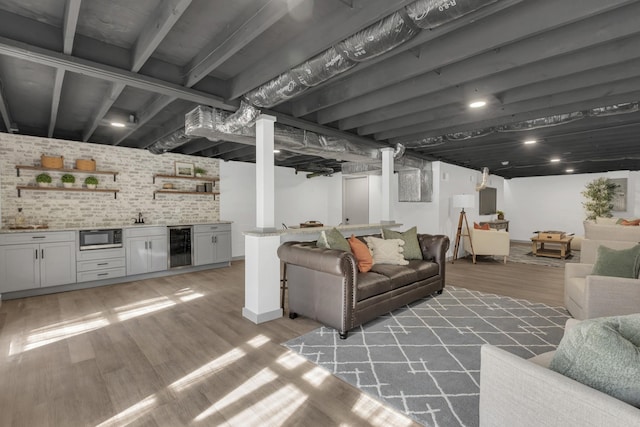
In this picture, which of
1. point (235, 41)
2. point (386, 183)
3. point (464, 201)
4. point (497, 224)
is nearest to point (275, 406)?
point (235, 41)

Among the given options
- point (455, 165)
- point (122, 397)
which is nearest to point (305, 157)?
point (455, 165)

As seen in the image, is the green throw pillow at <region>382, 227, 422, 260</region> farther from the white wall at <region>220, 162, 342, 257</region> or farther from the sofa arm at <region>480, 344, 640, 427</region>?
the white wall at <region>220, 162, 342, 257</region>

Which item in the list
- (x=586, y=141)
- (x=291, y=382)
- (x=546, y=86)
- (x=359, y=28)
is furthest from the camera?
(x=586, y=141)

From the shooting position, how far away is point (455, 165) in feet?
25.6

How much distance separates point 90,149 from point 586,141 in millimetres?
9018

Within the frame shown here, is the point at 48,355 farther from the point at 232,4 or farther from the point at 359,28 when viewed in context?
the point at 359,28

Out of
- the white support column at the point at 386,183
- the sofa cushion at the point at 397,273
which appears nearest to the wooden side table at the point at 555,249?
the white support column at the point at 386,183

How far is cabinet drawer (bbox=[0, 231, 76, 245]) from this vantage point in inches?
168

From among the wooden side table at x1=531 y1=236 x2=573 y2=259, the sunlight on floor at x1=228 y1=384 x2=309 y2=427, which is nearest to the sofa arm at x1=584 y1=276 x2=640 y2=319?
the sunlight on floor at x1=228 y1=384 x2=309 y2=427

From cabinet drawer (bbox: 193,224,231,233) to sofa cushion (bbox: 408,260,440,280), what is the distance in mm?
4044

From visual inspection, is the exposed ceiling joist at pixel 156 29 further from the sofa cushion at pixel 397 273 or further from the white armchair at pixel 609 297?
the white armchair at pixel 609 297

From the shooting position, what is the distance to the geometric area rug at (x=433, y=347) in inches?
80.5

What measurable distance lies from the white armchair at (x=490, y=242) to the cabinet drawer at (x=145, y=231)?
21.4 feet

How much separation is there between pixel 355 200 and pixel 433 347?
6643 mm
